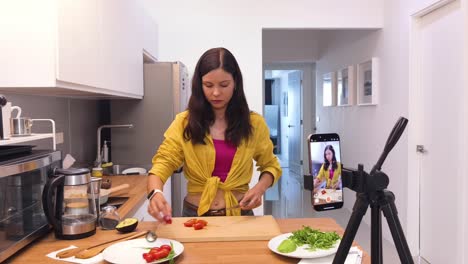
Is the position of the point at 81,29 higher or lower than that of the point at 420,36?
lower

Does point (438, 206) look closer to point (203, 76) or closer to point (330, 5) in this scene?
point (330, 5)

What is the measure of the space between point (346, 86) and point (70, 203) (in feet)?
13.4

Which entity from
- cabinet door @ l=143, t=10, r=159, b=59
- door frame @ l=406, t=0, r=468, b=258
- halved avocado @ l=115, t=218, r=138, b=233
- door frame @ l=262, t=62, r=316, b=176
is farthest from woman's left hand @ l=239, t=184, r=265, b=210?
door frame @ l=262, t=62, r=316, b=176

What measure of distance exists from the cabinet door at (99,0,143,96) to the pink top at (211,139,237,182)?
0.97 meters

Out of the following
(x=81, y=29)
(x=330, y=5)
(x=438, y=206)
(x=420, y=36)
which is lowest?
(x=438, y=206)

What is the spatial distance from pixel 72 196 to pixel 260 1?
2967 mm

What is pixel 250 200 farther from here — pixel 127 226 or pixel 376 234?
pixel 376 234

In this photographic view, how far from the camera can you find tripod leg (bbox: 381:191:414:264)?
74cm

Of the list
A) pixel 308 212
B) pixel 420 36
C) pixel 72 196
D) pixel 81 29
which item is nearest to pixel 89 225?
pixel 72 196

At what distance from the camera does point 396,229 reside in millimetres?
746

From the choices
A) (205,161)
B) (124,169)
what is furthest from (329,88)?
(205,161)

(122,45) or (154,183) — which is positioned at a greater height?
(122,45)

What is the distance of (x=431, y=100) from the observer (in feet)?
10.4

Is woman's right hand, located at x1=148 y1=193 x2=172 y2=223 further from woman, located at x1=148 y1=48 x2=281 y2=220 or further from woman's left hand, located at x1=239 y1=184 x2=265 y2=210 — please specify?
woman's left hand, located at x1=239 y1=184 x2=265 y2=210
